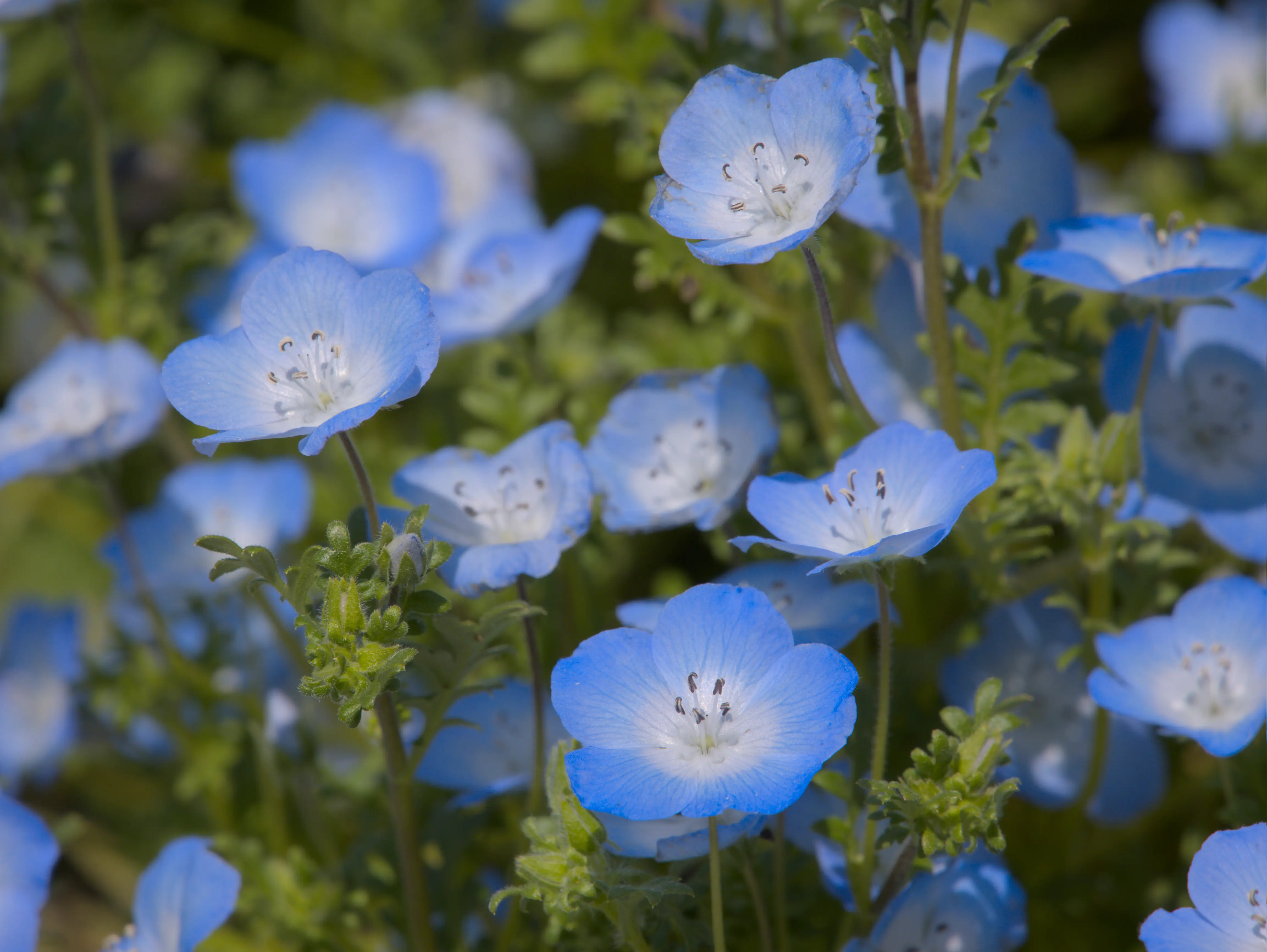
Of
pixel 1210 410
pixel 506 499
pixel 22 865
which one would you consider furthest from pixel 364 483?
pixel 1210 410

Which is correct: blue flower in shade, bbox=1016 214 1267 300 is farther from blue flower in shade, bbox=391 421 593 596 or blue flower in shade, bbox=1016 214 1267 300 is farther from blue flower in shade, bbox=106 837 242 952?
blue flower in shade, bbox=106 837 242 952

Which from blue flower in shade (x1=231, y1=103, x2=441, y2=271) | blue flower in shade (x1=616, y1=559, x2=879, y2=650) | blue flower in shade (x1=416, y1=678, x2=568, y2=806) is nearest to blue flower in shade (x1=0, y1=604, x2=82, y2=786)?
blue flower in shade (x1=416, y1=678, x2=568, y2=806)

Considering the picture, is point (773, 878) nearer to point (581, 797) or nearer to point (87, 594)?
point (581, 797)

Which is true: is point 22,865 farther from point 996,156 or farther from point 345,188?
point 345,188

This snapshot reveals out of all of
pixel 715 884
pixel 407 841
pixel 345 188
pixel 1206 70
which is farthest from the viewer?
pixel 1206 70

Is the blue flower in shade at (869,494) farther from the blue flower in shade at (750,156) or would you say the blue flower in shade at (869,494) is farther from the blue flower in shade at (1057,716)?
the blue flower in shade at (1057,716)

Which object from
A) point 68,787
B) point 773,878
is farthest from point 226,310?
point 773,878

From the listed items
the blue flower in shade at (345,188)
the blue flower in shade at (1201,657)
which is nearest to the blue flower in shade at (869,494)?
the blue flower in shade at (1201,657)

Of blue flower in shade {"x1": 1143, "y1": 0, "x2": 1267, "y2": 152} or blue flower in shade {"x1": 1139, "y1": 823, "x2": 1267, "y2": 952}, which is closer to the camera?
blue flower in shade {"x1": 1139, "y1": 823, "x2": 1267, "y2": 952}
